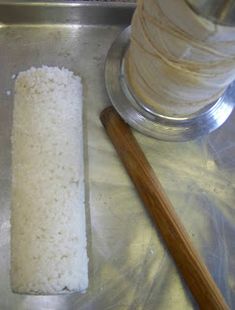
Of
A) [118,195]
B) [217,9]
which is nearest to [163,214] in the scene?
[118,195]

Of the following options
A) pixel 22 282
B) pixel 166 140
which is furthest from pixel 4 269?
pixel 166 140

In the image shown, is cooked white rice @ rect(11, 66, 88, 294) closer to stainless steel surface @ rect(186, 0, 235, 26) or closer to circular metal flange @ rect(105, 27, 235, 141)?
circular metal flange @ rect(105, 27, 235, 141)

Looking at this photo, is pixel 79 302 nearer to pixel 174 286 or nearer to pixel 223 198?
pixel 174 286

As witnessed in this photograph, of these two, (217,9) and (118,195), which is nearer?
(217,9)

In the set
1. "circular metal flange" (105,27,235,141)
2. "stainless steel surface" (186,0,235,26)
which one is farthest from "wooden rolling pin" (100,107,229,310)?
"stainless steel surface" (186,0,235,26)

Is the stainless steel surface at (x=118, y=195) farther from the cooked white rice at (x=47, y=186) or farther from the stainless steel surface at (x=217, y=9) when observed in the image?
the stainless steel surface at (x=217, y=9)

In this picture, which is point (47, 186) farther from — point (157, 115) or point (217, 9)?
point (217, 9)

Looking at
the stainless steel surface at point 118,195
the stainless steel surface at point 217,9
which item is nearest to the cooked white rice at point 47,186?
the stainless steel surface at point 118,195
